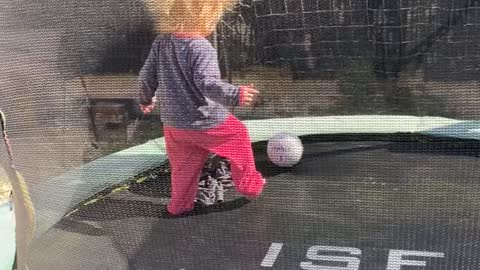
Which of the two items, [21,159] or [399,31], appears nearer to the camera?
[399,31]

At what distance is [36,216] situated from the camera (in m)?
1.27

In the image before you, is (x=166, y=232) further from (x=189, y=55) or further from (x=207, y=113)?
(x=189, y=55)

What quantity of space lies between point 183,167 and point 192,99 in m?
0.23

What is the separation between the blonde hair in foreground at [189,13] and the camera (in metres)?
1.12

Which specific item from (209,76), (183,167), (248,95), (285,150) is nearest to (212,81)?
(209,76)

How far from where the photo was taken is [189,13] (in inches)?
46.3

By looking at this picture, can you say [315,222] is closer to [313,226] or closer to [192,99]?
[313,226]

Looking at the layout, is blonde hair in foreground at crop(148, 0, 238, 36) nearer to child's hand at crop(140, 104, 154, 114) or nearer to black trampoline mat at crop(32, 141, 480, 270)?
child's hand at crop(140, 104, 154, 114)

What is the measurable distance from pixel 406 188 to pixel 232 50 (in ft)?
1.33

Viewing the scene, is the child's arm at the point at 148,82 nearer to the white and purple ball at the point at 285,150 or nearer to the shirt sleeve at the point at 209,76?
the shirt sleeve at the point at 209,76

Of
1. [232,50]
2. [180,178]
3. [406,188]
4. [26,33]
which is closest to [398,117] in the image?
[406,188]

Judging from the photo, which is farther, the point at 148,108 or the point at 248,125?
the point at 248,125

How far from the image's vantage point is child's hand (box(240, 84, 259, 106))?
1159mm

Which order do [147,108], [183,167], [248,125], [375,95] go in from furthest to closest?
[183,167], [248,125], [147,108], [375,95]
